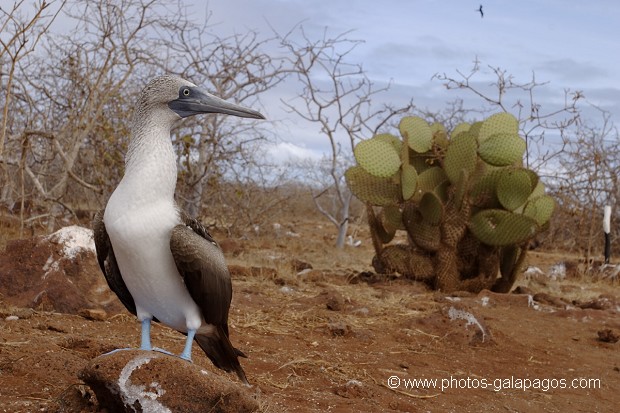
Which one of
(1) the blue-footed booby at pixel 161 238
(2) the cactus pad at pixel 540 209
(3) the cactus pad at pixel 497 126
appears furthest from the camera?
(3) the cactus pad at pixel 497 126

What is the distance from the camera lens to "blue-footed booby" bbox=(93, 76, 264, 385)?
2.46 m

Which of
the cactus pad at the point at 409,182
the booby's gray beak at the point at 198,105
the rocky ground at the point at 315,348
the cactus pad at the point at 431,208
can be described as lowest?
the rocky ground at the point at 315,348

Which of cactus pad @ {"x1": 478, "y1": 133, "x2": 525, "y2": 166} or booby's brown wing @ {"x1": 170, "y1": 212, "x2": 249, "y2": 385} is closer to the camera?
Answer: booby's brown wing @ {"x1": 170, "y1": 212, "x2": 249, "y2": 385}

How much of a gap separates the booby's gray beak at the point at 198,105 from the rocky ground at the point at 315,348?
34.5 inches

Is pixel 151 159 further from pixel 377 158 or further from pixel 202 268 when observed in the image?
pixel 377 158

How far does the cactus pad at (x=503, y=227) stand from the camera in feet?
23.2

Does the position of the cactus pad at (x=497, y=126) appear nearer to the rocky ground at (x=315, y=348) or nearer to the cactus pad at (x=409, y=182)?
the cactus pad at (x=409, y=182)

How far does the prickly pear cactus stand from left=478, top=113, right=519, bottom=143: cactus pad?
0.01 m

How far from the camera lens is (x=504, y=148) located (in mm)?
7047

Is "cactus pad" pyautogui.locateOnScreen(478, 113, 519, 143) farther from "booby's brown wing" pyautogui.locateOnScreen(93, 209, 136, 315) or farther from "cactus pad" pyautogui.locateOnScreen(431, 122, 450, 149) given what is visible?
"booby's brown wing" pyautogui.locateOnScreen(93, 209, 136, 315)

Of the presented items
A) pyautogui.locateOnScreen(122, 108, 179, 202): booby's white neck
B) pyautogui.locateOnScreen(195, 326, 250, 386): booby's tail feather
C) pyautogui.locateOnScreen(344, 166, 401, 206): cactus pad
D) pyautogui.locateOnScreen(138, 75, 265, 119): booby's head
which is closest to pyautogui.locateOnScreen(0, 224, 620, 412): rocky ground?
pyautogui.locateOnScreen(195, 326, 250, 386): booby's tail feather

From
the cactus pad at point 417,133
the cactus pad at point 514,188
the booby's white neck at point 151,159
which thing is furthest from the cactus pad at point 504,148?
the booby's white neck at point 151,159

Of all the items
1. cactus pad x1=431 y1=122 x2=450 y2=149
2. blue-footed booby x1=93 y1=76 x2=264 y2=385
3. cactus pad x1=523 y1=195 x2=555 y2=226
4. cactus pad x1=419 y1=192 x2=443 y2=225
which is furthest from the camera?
cactus pad x1=431 y1=122 x2=450 y2=149

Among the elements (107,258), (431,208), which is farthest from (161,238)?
(431,208)
